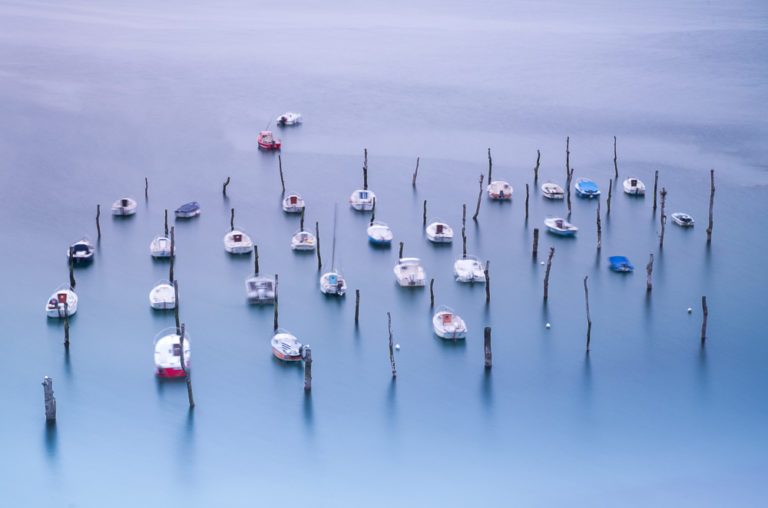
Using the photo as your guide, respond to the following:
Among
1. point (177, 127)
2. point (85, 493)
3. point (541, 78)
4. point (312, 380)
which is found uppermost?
point (541, 78)

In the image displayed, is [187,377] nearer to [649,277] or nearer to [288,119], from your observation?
[649,277]

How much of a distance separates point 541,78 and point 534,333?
69.3 metres

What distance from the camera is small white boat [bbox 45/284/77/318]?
4234 cm

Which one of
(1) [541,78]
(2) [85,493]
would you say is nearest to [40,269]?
(2) [85,493]

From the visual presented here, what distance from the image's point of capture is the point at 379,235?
5275 cm

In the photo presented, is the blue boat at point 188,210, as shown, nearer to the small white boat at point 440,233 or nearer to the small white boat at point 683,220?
the small white boat at point 440,233

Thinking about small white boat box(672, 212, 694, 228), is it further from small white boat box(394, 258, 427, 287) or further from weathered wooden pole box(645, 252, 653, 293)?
small white boat box(394, 258, 427, 287)

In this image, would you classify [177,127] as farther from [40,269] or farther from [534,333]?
[534,333]

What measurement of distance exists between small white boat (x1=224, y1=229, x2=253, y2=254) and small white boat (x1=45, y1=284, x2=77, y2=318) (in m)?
9.51

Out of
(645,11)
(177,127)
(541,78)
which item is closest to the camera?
(177,127)

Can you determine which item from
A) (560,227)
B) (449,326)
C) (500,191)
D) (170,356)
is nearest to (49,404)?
(170,356)

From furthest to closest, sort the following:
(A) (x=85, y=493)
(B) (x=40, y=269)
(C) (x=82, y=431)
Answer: (B) (x=40, y=269) → (C) (x=82, y=431) → (A) (x=85, y=493)

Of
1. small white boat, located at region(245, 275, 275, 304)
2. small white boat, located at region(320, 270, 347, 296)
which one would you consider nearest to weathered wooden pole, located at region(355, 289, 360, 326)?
small white boat, located at region(320, 270, 347, 296)

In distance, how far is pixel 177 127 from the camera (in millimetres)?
77750
